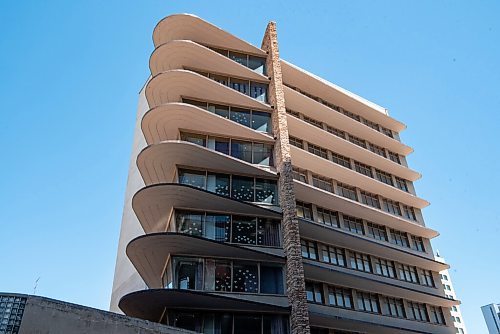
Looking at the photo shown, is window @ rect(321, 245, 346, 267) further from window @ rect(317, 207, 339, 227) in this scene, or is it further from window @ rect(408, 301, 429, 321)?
window @ rect(408, 301, 429, 321)

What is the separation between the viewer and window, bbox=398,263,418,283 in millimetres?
30269

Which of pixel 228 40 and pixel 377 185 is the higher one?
pixel 228 40

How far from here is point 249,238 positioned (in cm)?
2106

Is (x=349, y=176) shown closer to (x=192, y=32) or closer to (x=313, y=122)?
(x=313, y=122)

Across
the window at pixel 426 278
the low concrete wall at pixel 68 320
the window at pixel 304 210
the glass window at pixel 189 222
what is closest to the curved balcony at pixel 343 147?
the window at pixel 304 210

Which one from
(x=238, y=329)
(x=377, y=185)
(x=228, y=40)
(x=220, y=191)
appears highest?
(x=228, y=40)

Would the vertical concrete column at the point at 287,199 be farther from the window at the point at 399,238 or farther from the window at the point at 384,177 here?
the window at the point at 399,238

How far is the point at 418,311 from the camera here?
96.9 ft

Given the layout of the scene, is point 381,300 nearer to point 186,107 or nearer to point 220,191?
point 220,191

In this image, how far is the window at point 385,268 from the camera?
28959 millimetres

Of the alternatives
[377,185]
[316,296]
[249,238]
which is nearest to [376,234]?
[377,185]

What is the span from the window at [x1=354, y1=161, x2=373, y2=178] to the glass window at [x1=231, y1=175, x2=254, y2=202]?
494 inches

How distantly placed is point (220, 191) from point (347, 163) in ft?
44.5

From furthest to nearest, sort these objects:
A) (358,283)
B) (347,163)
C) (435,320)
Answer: (347,163) < (435,320) < (358,283)
